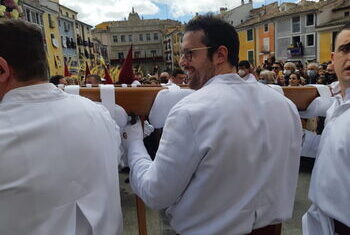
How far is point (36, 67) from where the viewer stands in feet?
4.17

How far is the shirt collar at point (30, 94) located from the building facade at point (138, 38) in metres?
72.7

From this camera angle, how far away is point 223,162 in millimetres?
1296

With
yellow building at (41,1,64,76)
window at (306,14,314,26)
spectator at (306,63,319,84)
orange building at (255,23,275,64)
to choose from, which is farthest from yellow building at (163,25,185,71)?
spectator at (306,63,319,84)

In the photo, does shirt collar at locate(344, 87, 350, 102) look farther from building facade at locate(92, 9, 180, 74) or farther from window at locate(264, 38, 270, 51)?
building facade at locate(92, 9, 180, 74)

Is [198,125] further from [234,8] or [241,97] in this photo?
[234,8]

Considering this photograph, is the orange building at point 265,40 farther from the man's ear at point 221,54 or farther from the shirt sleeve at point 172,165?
the shirt sleeve at point 172,165

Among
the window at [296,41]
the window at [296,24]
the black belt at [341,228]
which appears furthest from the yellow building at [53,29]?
the black belt at [341,228]

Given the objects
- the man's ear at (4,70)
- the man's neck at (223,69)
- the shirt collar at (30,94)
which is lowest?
the shirt collar at (30,94)

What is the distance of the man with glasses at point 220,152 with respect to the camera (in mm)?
1280

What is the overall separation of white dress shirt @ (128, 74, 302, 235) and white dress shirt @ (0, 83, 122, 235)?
0.23 meters

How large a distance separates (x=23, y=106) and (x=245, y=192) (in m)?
0.95

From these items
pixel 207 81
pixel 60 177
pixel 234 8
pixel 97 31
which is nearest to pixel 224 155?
pixel 207 81

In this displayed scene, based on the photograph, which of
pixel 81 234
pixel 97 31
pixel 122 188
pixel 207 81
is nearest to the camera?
pixel 81 234

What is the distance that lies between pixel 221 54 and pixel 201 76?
0.44 feet
